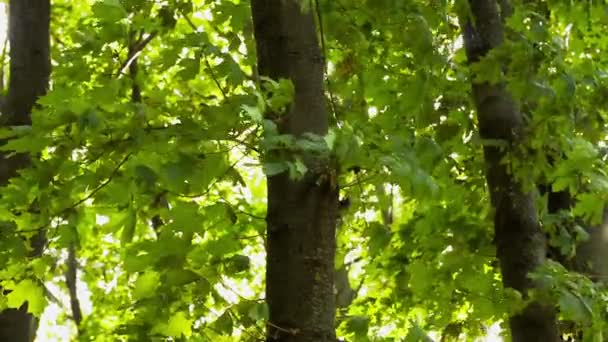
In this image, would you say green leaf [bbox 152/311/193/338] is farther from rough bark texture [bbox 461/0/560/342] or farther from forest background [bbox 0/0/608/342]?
rough bark texture [bbox 461/0/560/342]

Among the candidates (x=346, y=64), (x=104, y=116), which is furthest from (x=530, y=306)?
(x=104, y=116)

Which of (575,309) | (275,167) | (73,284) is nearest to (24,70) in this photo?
(275,167)

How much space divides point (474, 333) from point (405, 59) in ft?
4.38

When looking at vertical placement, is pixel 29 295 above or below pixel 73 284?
below

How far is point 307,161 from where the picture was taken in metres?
2.21

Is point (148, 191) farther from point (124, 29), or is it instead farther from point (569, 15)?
point (569, 15)

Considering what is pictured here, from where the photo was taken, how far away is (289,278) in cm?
222

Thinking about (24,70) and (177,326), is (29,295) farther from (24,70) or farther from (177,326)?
(24,70)

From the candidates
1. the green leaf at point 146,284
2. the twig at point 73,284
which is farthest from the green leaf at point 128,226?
the twig at point 73,284

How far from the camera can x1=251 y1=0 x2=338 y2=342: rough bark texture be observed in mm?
2197

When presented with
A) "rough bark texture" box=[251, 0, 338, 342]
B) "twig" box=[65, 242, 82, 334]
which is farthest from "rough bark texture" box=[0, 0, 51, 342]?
"twig" box=[65, 242, 82, 334]

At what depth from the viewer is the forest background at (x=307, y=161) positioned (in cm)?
215

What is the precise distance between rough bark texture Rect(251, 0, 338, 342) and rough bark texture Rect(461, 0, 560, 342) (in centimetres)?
111

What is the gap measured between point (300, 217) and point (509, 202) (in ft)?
4.97
